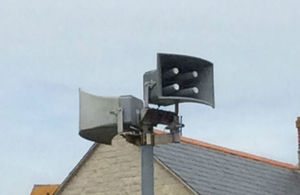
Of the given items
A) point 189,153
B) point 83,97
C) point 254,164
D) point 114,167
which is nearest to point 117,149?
point 114,167

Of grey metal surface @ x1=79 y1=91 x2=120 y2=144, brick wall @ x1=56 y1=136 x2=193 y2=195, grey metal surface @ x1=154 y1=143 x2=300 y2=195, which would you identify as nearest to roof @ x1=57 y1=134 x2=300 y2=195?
grey metal surface @ x1=154 y1=143 x2=300 y2=195

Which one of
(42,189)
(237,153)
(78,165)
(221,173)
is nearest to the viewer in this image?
(221,173)

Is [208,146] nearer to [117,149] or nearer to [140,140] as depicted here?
[117,149]

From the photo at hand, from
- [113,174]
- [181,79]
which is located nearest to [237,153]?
[113,174]

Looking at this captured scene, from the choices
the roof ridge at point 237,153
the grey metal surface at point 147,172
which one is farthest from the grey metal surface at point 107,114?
the roof ridge at point 237,153

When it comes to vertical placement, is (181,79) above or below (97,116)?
above

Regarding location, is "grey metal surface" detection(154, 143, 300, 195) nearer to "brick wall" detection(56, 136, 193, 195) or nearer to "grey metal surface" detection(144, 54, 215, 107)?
"brick wall" detection(56, 136, 193, 195)

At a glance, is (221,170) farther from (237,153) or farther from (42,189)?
(42,189)

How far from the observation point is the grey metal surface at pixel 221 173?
20656 mm

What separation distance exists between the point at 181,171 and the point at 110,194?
111 inches

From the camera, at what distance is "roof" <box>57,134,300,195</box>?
20719 mm

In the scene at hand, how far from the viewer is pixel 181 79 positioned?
794cm

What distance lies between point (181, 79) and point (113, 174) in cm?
1510

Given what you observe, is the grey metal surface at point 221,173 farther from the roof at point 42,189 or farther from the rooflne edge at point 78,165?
the roof at point 42,189
